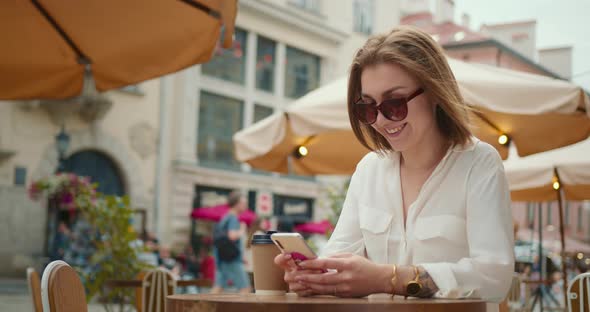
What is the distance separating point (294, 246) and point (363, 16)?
33394mm

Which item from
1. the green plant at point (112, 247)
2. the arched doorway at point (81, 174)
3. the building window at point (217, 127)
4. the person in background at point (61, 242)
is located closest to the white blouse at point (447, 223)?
the green plant at point (112, 247)

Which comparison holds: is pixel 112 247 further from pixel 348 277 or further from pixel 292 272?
pixel 348 277

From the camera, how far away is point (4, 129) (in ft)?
67.8

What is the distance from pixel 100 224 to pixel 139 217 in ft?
49.4

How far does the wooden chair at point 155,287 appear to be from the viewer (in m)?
5.76

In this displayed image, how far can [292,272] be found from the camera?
203cm

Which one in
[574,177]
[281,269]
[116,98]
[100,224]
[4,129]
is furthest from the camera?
[116,98]

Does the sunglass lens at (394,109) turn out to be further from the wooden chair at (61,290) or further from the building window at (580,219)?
the building window at (580,219)

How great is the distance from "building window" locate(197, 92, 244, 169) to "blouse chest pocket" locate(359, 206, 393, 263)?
78.9ft

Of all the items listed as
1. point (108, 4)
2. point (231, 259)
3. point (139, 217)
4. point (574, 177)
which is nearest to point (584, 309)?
point (108, 4)

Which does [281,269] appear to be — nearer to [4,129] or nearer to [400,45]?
[400,45]

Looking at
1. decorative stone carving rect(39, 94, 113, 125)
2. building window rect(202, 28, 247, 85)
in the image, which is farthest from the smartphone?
building window rect(202, 28, 247, 85)

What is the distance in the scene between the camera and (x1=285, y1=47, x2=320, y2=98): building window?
30.3m

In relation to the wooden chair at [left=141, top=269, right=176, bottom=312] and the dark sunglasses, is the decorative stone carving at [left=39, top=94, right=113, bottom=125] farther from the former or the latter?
the dark sunglasses
